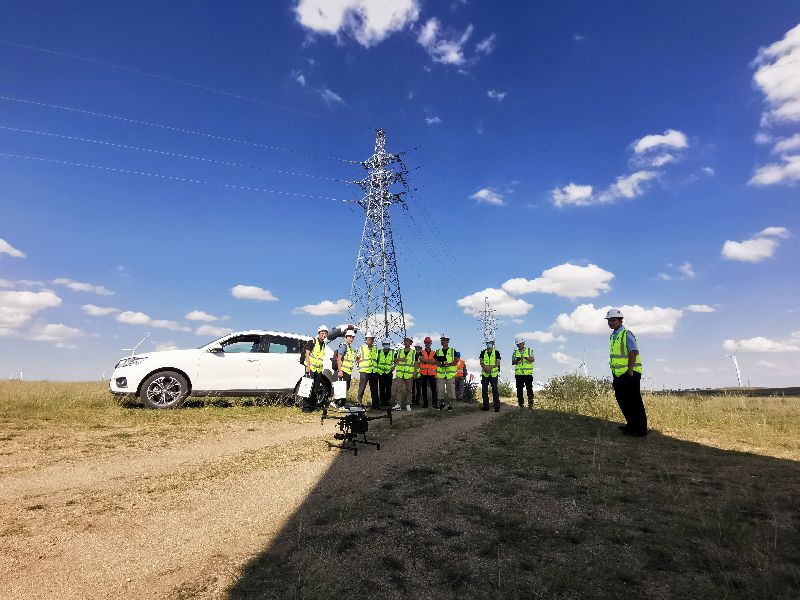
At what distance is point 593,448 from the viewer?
6809mm

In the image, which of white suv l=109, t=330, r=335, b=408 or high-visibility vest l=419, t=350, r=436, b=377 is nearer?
white suv l=109, t=330, r=335, b=408

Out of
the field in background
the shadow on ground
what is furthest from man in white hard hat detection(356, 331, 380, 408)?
the shadow on ground

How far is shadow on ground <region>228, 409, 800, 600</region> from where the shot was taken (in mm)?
2806

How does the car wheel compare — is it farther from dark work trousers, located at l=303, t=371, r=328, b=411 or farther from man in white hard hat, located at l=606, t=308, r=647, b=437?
man in white hard hat, located at l=606, t=308, r=647, b=437

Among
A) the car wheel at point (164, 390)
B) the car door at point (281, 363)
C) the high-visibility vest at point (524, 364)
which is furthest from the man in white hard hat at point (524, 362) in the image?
the car wheel at point (164, 390)

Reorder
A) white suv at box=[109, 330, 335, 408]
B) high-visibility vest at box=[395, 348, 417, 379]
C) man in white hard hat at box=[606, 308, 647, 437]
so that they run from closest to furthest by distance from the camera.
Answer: man in white hard hat at box=[606, 308, 647, 437], white suv at box=[109, 330, 335, 408], high-visibility vest at box=[395, 348, 417, 379]

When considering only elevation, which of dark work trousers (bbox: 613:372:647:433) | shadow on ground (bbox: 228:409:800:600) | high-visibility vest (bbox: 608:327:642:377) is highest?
high-visibility vest (bbox: 608:327:642:377)

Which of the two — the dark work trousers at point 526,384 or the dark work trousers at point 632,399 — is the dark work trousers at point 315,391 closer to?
the dark work trousers at point 526,384

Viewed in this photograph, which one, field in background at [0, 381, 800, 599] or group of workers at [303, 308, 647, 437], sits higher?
group of workers at [303, 308, 647, 437]

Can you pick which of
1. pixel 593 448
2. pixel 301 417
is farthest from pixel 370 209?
pixel 593 448

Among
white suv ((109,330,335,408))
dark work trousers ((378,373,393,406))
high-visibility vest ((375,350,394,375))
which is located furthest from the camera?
dark work trousers ((378,373,393,406))

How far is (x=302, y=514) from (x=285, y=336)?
815 centimetres

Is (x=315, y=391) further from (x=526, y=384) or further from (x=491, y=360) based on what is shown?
(x=526, y=384)

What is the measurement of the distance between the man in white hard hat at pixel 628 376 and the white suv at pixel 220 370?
6.67 m
